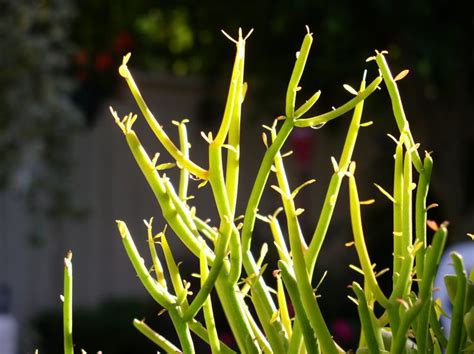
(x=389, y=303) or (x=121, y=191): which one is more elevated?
(x=121, y=191)

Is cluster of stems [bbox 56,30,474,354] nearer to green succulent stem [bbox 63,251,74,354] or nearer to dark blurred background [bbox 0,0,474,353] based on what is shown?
green succulent stem [bbox 63,251,74,354]

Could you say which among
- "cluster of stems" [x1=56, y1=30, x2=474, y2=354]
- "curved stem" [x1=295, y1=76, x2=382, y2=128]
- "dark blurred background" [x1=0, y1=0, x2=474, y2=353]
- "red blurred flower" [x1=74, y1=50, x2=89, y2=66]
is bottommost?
"cluster of stems" [x1=56, y1=30, x2=474, y2=354]

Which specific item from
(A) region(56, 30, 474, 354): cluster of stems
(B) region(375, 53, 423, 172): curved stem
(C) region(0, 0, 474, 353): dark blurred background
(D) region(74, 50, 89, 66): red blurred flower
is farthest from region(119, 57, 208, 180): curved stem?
(D) region(74, 50, 89, 66): red blurred flower

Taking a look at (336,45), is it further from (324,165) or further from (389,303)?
(389,303)

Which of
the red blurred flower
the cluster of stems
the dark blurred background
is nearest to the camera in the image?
the cluster of stems

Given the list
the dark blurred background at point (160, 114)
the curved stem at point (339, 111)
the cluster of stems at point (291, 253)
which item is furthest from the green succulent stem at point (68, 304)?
the dark blurred background at point (160, 114)

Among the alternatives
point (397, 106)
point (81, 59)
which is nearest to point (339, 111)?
point (397, 106)

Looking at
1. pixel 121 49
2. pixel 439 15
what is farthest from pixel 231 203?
pixel 121 49

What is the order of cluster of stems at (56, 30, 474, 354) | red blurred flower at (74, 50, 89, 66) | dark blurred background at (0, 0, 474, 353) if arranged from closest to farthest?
cluster of stems at (56, 30, 474, 354), dark blurred background at (0, 0, 474, 353), red blurred flower at (74, 50, 89, 66)
